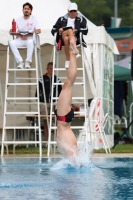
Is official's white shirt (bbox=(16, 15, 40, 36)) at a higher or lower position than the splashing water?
higher

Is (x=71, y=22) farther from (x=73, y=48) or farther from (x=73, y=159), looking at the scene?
(x=73, y=159)

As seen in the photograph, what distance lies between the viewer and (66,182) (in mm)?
7395

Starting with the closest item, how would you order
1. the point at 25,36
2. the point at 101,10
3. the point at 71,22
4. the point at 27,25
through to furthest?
the point at 71,22 < the point at 25,36 < the point at 27,25 < the point at 101,10

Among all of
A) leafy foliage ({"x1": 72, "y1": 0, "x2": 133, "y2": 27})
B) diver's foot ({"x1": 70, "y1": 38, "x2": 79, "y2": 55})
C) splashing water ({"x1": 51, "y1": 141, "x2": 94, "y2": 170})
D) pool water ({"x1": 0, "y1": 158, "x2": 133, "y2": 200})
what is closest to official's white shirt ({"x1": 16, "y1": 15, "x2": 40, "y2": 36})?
pool water ({"x1": 0, "y1": 158, "x2": 133, "y2": 200})

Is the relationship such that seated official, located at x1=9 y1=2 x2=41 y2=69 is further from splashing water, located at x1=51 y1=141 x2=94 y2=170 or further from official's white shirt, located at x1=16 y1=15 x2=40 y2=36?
splashing water, located at x1=51 y1=141 x2=94 y2=170

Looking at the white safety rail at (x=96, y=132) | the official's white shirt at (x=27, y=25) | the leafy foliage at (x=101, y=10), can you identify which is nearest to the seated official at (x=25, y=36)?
the official's white shirt at (x=27, y=25)


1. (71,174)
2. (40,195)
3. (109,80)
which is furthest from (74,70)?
(109,80)

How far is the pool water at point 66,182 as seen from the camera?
6324 mm

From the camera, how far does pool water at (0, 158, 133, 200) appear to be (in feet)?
20.7

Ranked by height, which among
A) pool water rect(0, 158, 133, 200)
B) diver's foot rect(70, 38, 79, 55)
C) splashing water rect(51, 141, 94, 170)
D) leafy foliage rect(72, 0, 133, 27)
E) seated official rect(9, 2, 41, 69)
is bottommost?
pool water rect(0, 158, 133, 200)

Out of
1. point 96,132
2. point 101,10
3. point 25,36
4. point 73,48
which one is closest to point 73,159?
point 73,48

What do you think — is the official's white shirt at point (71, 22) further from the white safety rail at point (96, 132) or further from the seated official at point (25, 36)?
the white safety rail at point (96, 132)

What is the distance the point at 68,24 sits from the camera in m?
12.0

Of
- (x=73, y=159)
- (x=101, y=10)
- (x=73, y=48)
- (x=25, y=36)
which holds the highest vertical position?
→ (x=101, y=10)
